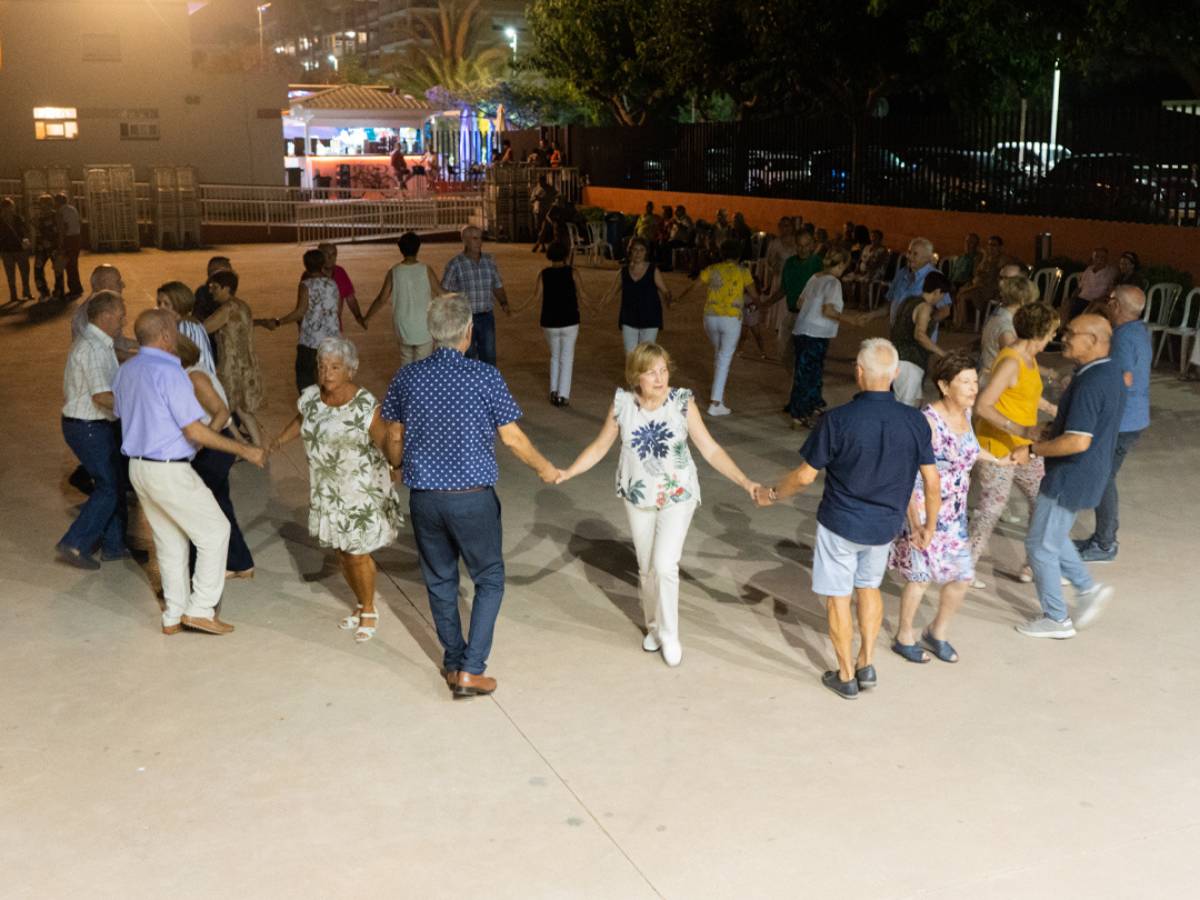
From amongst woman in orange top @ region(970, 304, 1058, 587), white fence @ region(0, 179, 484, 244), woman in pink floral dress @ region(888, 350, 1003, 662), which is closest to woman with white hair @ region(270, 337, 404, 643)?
woman in pink floral dress @ region(888, 350, 1003, 662)

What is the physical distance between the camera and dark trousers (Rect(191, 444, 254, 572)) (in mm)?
7285

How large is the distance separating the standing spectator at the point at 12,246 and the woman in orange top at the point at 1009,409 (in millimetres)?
17430

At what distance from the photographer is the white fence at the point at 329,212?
1318 inches

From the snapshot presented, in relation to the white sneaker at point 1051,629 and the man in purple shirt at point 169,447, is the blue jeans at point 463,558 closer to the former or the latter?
the man in purple shirt at point 169,447

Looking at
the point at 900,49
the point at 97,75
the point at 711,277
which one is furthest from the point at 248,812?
the point at 97,75

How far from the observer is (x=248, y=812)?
496 cm

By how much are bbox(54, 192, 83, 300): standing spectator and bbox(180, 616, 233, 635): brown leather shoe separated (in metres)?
15.8

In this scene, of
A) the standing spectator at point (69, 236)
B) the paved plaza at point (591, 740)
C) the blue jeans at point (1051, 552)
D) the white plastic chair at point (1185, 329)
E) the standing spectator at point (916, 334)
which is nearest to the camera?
the paved plaza at point (591, 740)

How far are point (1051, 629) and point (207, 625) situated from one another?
→ 4.34m

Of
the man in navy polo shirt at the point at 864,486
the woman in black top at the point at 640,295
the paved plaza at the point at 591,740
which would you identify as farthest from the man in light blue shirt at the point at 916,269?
the man in navy polo shirt at the point at 864,486

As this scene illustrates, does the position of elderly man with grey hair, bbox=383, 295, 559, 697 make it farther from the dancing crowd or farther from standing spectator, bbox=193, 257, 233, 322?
standing spectator, bbox=193, 257, 233, 322

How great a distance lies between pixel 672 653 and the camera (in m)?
6.34

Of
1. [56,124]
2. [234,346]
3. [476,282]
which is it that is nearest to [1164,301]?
[476,282]

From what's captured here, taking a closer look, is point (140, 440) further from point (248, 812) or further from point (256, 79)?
point (256, 79)
